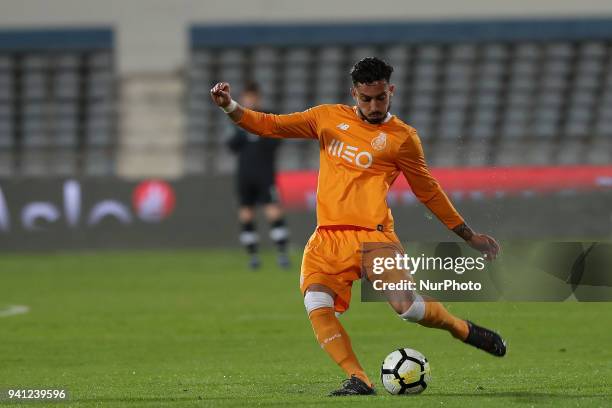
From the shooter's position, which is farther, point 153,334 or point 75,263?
point 75,263

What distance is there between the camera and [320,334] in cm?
584

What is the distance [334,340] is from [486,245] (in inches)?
37.6

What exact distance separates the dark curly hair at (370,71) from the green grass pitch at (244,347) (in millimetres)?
1302

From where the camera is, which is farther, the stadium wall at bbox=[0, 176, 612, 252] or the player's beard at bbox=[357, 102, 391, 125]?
the stadium wall at bbox=[0, 176, 612, 252]

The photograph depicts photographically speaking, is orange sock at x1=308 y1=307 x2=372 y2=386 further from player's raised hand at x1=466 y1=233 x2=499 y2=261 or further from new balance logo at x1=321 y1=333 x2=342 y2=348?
player's raised hand at x1=466 y1=233 x2=499 y2=261

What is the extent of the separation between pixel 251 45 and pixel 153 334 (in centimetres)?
1503

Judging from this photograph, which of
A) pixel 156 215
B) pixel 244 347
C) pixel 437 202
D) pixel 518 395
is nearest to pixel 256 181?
pixel 156 215

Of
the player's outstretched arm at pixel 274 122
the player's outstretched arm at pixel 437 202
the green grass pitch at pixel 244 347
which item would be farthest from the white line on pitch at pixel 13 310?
the player's outstretched arm at pixel 437 202

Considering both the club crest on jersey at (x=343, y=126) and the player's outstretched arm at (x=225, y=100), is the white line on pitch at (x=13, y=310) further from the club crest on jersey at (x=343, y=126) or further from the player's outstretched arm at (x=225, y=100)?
the club crest on jersey at (x=343, y=126)

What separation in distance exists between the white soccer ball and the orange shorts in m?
0.40

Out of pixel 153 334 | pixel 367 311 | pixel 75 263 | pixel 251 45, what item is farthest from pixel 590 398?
pixel 251 45

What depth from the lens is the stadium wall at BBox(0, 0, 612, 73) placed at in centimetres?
2289

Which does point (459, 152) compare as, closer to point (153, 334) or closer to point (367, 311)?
point (367, 311)

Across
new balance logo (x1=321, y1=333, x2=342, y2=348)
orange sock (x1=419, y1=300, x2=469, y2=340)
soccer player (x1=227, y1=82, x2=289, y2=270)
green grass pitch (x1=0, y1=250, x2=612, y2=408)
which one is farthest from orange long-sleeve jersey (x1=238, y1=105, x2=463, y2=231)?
soccer player (x1=227, y1=82, x2=289, y2=270)
